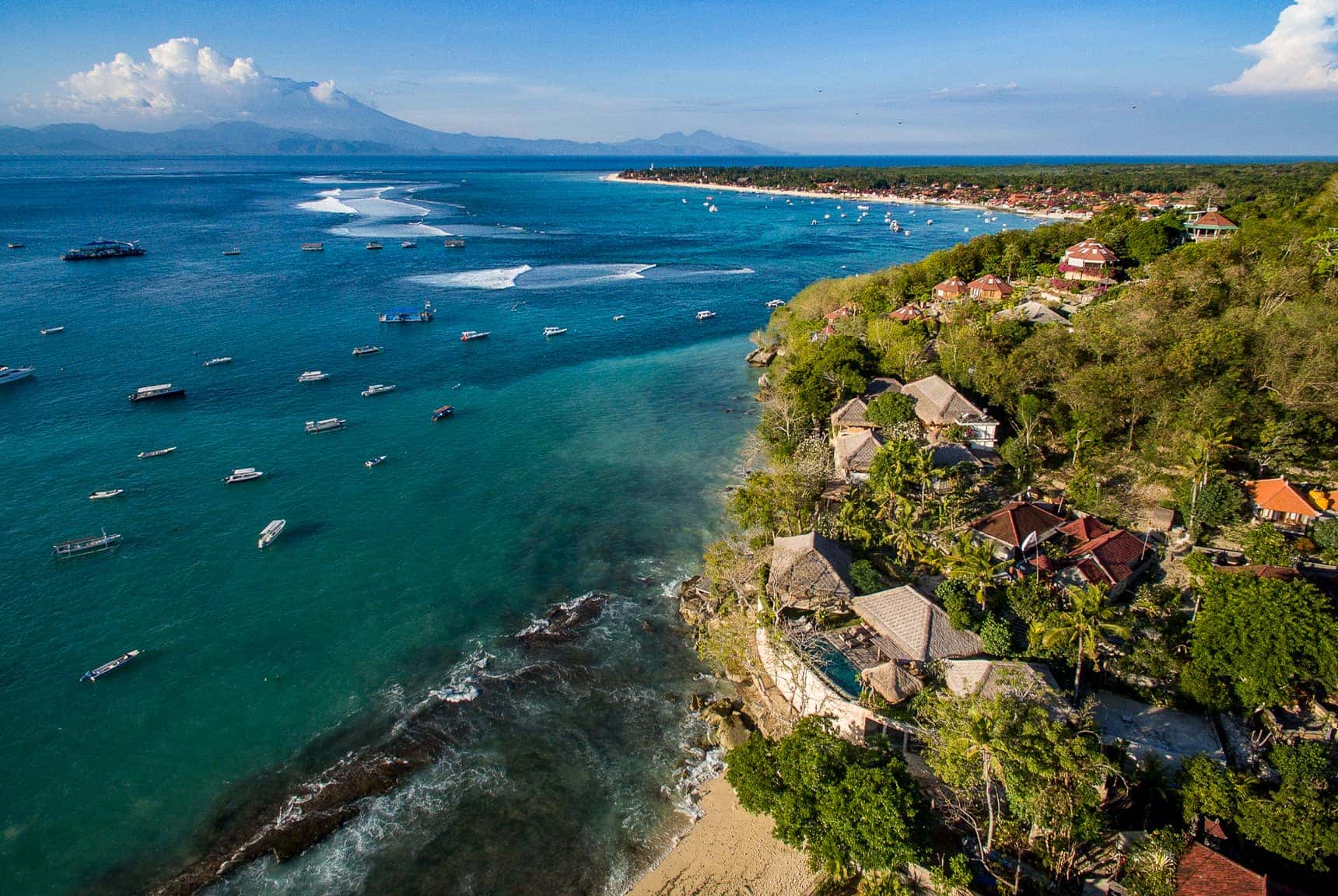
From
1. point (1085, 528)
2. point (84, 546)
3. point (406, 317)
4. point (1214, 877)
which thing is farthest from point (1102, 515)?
point (406, 317)

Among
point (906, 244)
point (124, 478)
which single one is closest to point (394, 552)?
point (124, 478)

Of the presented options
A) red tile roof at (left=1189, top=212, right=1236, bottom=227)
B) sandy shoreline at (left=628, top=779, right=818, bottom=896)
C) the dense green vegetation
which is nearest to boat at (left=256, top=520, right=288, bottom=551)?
the dense green vegetation

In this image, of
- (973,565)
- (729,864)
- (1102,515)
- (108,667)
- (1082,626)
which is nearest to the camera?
(729,864)

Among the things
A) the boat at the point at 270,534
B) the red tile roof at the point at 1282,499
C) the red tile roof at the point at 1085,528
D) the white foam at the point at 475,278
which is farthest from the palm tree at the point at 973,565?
the white foam at the point at 475,278

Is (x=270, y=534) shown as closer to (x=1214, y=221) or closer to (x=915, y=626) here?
(x=915, y=626)

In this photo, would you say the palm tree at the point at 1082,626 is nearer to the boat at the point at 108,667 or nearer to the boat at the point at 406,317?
the boat at the point at 108,667

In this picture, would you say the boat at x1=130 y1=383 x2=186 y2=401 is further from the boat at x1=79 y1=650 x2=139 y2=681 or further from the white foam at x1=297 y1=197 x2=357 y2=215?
the white foam at x1=297 y1=197 x2=357 y2=215

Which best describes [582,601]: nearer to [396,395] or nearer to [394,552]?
[394,552]
